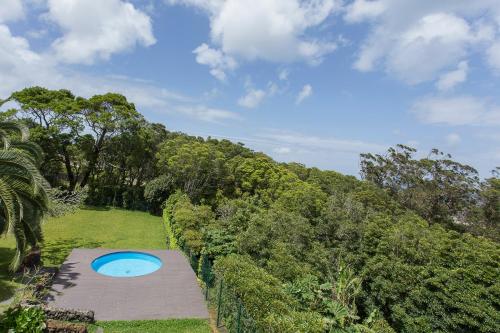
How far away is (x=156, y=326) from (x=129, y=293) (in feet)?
10.1

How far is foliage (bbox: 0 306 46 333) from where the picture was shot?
799 cm

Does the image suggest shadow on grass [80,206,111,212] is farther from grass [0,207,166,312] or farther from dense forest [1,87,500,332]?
dense forest [1,87,500,332]

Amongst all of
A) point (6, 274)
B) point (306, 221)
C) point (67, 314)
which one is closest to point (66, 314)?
point (67, 314)

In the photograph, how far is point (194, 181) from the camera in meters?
31.2

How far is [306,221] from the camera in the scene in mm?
16922

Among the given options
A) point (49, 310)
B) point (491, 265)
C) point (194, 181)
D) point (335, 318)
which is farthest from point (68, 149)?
point (491, 265)

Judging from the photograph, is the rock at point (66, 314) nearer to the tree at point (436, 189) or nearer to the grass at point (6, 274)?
the grass at point (6, 274)

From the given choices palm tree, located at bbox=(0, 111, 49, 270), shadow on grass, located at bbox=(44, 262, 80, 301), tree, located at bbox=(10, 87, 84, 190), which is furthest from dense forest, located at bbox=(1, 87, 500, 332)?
palm tree, located at bbox=(0, 111, 49, 270)

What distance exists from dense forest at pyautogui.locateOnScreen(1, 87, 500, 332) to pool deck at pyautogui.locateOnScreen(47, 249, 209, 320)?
1.83 meters

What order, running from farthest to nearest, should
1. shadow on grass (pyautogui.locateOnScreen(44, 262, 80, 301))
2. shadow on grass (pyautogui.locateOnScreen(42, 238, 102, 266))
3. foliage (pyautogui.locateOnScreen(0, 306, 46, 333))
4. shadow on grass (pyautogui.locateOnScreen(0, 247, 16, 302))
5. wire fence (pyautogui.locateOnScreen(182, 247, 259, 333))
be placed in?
1. shadow on grass (pyautogui.locateOnScreen(42, 238, 102, 266))
2. shadow on grass (pyautogui.locateOnScreen(44, 262, 80, 301))
3. shadow on grass (pyautogui.locateOnScreen(0, 247, 16, 302))
4. wire fence (pyautogui.locateOnScreen(182, 247, 259, 333))
5. foliage (pyautogui.locateOnScreen(0, 306, 46, 333))

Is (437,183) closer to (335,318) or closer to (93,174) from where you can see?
(335,318)

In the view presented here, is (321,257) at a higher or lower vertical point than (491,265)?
lower

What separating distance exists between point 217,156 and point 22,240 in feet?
67.2

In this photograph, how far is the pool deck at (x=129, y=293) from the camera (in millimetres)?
11672
